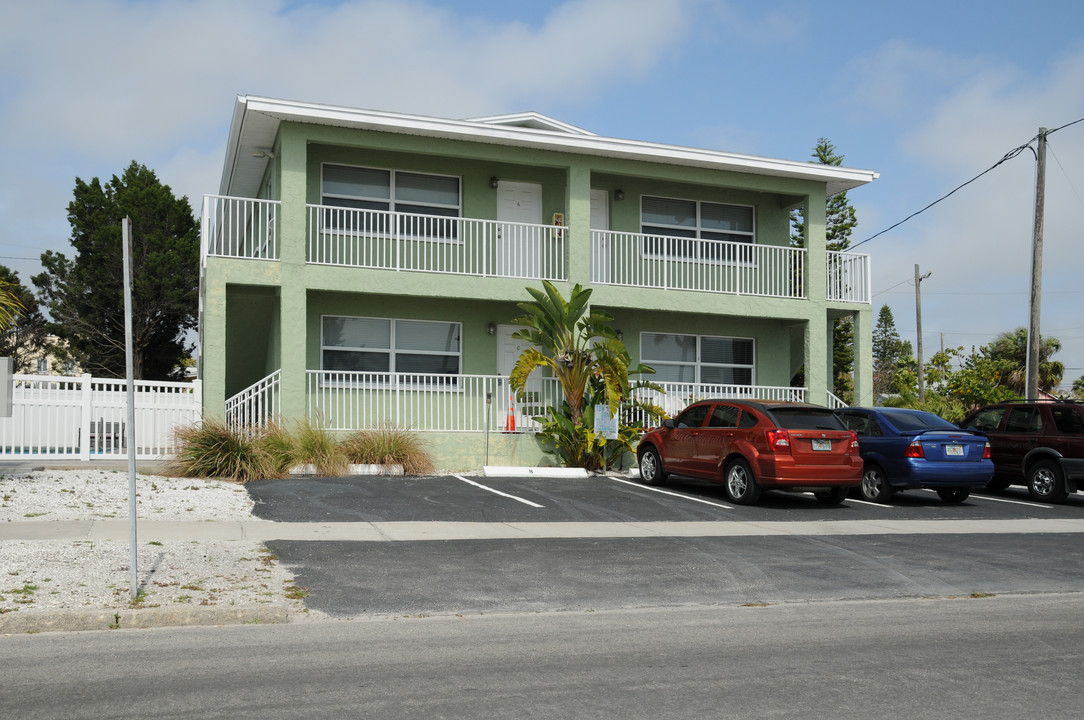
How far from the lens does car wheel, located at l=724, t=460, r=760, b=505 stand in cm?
1493

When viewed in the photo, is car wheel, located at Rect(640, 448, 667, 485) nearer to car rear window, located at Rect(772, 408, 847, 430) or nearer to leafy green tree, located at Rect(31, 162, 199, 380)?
car rear window, located at Rect(772, 408, 847, 430)

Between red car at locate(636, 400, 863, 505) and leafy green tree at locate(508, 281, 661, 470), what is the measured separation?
2.39 metres

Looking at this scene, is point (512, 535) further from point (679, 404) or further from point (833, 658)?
point (679, 404)

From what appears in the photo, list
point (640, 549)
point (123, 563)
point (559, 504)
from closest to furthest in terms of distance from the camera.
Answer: point (123, 563) < point (640, 549) < point (559, 504)

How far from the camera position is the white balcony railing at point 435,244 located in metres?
19.2

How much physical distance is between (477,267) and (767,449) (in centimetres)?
770

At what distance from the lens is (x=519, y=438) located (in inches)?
762

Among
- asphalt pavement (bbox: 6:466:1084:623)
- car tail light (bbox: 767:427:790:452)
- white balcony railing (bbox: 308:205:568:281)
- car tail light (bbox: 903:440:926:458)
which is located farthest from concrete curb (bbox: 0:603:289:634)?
white balcony railing (bbox: 308:205:568:281)

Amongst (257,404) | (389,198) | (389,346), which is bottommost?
(257,404)

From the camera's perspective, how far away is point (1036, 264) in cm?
2255

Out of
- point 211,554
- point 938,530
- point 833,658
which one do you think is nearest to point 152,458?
point 211,554

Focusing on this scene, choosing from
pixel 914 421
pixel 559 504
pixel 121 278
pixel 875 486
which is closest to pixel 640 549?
pixel 559 504

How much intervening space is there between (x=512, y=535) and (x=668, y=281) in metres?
10.9

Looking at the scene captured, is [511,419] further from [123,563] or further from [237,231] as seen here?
[123,563]
